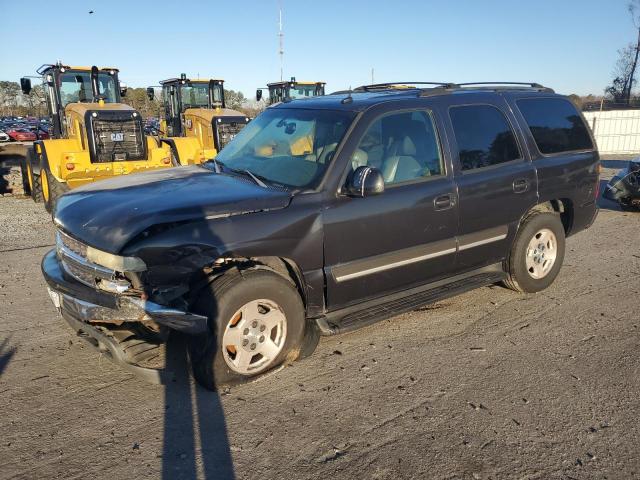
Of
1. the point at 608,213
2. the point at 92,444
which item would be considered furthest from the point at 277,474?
the point at 608,213

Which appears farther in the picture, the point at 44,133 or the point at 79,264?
the point at 44,133

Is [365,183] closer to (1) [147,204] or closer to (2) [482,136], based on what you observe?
(1) [147,204]

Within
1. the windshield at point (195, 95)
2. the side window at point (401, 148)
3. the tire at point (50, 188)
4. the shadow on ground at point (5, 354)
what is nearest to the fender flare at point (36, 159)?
the tire at point (50, 188)

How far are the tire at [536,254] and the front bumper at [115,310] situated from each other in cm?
327

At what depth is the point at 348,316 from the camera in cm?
396

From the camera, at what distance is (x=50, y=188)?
31.9ft

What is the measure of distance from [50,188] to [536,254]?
8.60 meters

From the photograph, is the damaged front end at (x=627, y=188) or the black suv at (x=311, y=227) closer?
the black suv at (x=311, y=227)

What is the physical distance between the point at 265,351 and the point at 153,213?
1.23 m

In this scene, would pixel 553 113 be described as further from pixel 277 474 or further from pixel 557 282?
pixel 277 474

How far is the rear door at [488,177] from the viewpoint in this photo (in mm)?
4492

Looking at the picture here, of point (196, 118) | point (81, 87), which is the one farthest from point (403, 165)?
point (196, 118)

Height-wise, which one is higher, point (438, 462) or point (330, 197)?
point (330, 197)

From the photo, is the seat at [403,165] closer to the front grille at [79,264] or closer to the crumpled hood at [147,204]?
the crumpled hood at [147,204]
